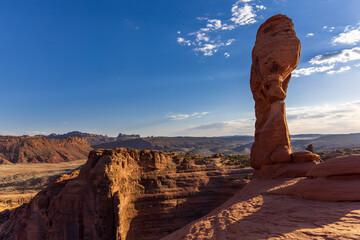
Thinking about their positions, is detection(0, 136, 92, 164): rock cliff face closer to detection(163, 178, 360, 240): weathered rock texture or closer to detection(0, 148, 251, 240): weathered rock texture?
detection(0, 148, 251, 240): weathered rock texture

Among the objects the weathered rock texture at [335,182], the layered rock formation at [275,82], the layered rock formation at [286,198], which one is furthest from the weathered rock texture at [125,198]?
the weathered rock texture at [335,182]

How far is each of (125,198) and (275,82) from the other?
18589 mm

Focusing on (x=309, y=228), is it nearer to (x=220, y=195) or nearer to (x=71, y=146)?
(x=220, y=195)

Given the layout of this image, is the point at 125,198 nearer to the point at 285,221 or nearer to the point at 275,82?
the point at 285,221

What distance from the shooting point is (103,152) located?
69.3 feet

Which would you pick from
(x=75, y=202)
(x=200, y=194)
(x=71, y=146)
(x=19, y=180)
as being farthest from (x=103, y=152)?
(x=71, y=146)

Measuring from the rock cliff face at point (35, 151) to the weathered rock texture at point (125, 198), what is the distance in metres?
108

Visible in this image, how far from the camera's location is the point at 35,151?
12069 centimetres

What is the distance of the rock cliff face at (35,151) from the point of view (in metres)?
113

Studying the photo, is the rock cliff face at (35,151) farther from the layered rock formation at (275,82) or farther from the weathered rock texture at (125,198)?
the layered rock formation at (275,82)

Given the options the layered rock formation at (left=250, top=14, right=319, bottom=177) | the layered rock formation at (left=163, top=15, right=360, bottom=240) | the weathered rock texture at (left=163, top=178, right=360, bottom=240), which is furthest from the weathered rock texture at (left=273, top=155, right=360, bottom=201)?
the layered rock formation at (left=250, top=14, right=319, bottom=177)

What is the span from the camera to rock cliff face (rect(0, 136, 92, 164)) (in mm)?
113062

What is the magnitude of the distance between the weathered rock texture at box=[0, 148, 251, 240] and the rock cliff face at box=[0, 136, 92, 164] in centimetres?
10772

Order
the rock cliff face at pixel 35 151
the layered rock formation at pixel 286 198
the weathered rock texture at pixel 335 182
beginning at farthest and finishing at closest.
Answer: the rock cliff face at pixel 35 151 < the weathered rock texture at pixel 335 182 < the layered rock formation at pixel 286 198
